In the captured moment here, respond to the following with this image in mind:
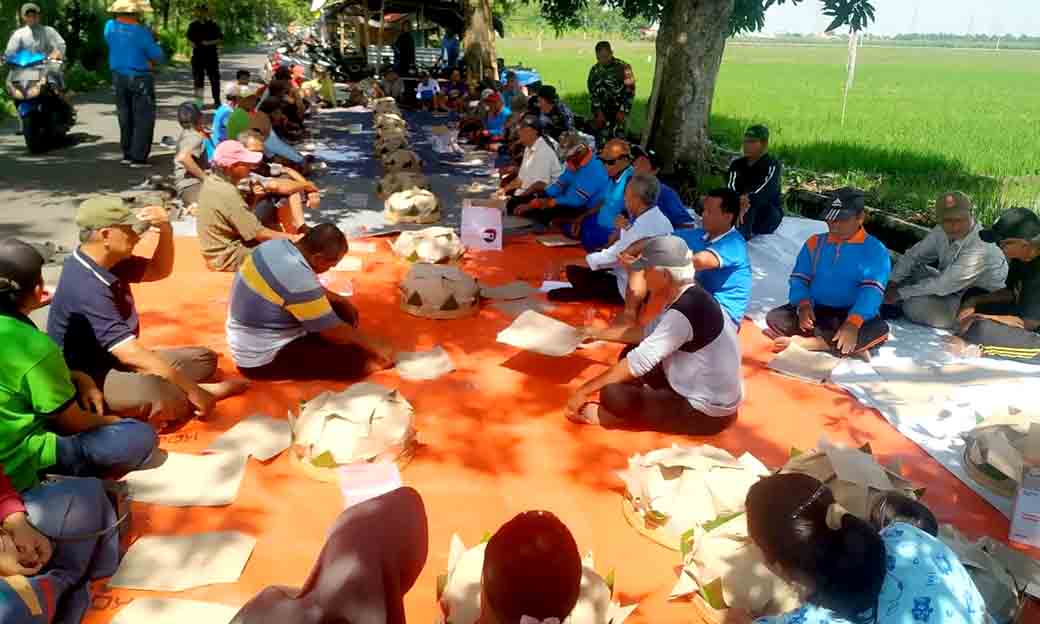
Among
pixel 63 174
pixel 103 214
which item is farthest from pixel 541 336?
pixel 63 174

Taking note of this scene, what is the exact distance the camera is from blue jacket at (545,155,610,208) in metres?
6.76

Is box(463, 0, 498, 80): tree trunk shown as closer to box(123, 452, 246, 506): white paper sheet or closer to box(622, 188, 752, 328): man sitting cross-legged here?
box(622, 188, 752, 328): man sitting cross-legged

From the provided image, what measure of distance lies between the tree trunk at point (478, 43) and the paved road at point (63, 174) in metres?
6.84

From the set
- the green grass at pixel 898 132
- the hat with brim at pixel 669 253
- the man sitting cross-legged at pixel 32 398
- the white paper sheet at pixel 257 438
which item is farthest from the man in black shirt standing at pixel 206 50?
the hat with brim at pixel 669 253

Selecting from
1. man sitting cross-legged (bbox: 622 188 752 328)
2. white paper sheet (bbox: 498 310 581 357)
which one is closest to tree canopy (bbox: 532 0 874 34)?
man sitting cross-legged (bbox: 622 188 752 328)

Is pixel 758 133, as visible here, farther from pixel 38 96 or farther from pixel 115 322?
pixel 38 96

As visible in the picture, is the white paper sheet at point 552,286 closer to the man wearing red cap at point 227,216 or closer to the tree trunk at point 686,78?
the man wearing red cap at point 227,216

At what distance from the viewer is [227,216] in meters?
5.29

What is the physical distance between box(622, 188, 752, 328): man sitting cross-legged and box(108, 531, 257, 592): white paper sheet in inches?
106

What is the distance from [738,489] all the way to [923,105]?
19237mm

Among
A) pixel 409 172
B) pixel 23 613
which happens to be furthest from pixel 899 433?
pixel 409 172

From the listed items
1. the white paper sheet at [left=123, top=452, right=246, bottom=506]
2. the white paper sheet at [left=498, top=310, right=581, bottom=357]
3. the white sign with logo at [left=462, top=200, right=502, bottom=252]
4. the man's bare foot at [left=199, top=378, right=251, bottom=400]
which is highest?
the white sign with logo at [left=462, top=200, right=502, bottom=252]

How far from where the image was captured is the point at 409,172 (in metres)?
8.51

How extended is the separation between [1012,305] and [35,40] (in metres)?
10.5
